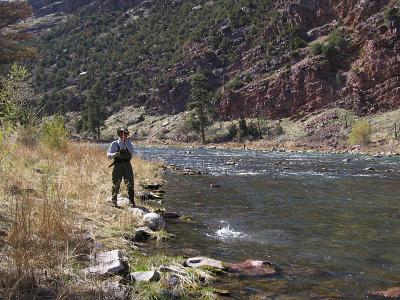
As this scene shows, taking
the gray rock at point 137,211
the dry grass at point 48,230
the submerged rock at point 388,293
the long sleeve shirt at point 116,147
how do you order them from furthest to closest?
the long sleeve shirt at point 116,147 → the gray rock at point 137,211 → the submerged rock at point 388,293 → the dry grass at point 48,230

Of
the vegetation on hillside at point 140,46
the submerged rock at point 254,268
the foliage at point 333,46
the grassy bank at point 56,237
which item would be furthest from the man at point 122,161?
the vegetation on hillside at point 140,46

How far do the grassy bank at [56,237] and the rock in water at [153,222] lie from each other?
0.15 meters

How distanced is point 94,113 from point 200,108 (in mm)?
31800

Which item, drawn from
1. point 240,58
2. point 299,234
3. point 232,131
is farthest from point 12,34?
point 240,58

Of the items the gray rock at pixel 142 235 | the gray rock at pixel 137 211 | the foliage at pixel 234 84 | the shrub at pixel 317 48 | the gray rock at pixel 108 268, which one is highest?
the shrub at pixel 317 48

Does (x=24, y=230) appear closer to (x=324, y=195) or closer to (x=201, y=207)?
(x=201, y=207)

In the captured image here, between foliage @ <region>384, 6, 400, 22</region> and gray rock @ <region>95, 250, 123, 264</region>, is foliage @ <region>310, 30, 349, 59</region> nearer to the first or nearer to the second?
foliage @ <region>384, 6, 400, 22</region>

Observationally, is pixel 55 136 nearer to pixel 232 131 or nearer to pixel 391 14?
pixel 232 131

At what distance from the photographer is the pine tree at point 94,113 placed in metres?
118

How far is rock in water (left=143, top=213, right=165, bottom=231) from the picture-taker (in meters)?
10.1

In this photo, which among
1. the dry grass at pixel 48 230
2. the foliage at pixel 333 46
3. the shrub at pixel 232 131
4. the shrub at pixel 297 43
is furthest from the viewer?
the shrub at pixel 297 43

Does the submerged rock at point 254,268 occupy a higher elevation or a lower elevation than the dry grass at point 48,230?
lower

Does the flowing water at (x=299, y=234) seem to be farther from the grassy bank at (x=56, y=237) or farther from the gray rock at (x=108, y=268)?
the gray rock at (x=108, y=268)

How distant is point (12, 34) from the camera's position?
66.0 ft
